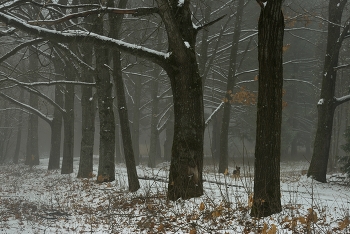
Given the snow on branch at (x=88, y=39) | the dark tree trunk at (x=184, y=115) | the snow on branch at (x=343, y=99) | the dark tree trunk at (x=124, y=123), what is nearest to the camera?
the dark tree trunk at (x=184, y=115)

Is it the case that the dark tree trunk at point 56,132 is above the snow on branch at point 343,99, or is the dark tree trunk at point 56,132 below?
below

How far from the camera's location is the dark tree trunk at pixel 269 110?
5.59 meters

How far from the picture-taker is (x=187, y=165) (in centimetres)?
723

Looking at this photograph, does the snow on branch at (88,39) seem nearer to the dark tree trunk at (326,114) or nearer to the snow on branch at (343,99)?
the dark tree trunk at (326,114)

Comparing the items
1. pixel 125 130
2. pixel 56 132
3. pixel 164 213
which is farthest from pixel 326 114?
pixel 56 132

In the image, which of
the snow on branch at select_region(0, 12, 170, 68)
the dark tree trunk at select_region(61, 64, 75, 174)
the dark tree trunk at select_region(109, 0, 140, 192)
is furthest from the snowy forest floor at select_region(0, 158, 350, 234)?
the dark tree trunk at select_region(61, 64, 75, 174)

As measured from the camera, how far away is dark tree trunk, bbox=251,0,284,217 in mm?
5590

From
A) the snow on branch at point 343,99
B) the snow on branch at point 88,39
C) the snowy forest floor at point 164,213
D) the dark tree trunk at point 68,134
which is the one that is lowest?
the snowy forest floor at point 164,213

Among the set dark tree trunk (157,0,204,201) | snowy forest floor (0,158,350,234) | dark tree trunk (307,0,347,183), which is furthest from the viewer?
dark tree trunk (307,0,347,183)

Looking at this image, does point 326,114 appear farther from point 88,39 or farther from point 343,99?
point 88,39

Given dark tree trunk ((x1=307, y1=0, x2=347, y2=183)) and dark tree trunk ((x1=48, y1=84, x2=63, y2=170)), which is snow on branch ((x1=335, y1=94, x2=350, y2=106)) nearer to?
dark tree trunk ((x1=307, y1=0, x2=347, y2=183))

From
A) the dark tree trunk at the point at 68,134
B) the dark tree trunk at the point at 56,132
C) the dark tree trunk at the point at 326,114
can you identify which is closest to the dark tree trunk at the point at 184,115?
the dark tree trunk at the point at 326,114

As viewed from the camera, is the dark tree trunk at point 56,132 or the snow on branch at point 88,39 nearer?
the snow on branch at point 88,39

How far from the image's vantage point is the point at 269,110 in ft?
18.6
